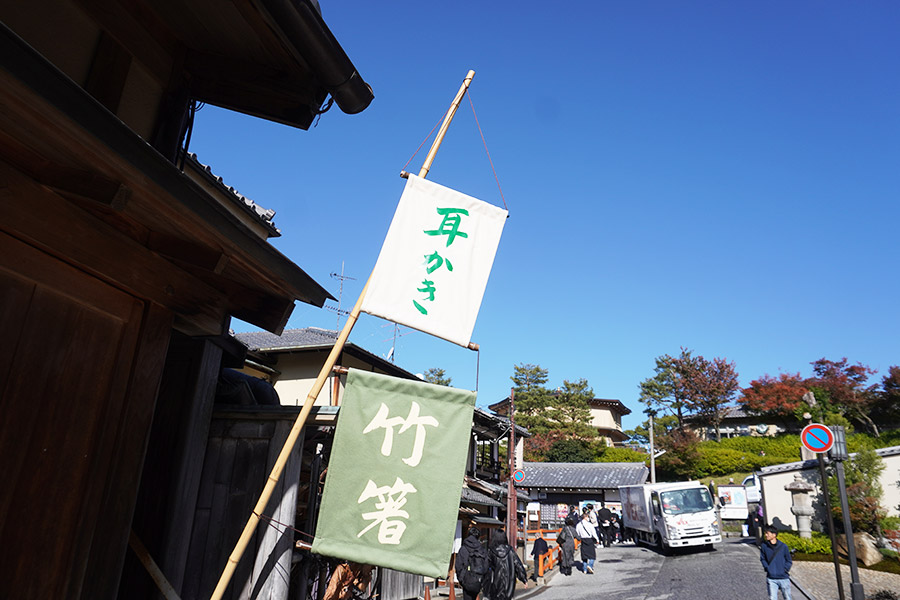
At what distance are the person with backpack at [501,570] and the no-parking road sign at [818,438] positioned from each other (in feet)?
22.7

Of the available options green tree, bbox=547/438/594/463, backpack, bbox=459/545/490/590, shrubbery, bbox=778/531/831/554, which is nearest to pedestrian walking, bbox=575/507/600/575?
shrubbery, bbox=778/531/831/554

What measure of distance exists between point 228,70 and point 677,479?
46284 mm

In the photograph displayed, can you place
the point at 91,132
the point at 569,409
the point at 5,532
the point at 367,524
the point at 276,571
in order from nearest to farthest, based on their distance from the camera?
the point at 91,132, the point at 5,532, the point at 367,524, the point at 276,571, the point at 569,409

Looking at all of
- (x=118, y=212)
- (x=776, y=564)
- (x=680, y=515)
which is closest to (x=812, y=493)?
(x=680, y=515)

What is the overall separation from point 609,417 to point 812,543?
134 ft

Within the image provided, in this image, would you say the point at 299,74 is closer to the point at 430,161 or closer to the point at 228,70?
the point at 228,70

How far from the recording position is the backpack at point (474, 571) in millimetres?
12148

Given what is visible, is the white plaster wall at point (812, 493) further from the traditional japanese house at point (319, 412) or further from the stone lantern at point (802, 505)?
the traditional japanese house at point (319, 412)

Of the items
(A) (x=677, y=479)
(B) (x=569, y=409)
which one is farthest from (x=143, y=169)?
(B) (x=569, y=409)

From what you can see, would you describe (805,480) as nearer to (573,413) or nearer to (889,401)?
(889,401)

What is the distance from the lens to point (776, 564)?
1147cm

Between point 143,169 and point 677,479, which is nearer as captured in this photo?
point 143,169

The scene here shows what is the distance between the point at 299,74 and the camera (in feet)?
16.9

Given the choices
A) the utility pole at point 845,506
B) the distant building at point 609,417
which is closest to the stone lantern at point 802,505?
the utility pole at point 845,506
